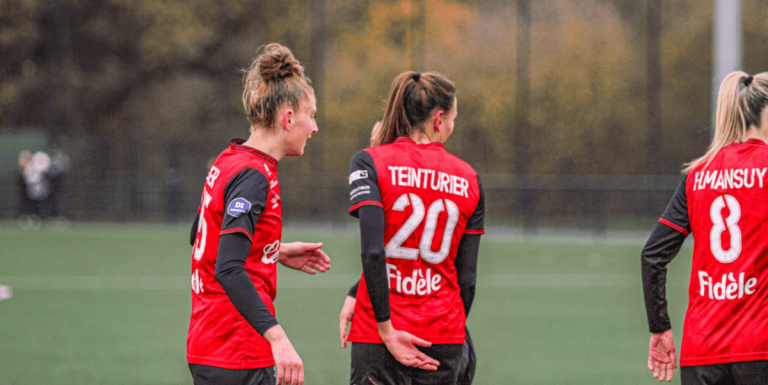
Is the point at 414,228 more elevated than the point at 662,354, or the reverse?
the point at 414,228

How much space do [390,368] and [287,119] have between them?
3.45 feet

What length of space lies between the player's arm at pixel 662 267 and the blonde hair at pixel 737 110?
0.20 metres

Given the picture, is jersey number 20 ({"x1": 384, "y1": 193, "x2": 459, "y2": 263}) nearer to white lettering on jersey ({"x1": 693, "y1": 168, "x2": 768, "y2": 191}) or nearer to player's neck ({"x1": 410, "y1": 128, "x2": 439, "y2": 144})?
player's neck ({"x1": 410, "y1": 128, "x2": 439, "y2": 144})

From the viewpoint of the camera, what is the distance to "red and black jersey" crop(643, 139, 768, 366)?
115 inches

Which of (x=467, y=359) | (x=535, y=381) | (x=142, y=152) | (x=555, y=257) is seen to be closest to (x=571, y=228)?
(x=555, y=257)

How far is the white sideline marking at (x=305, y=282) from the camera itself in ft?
39.5

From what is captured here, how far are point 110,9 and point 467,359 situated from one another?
3113cm

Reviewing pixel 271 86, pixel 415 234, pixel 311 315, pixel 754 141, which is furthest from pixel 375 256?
pixel 311 315

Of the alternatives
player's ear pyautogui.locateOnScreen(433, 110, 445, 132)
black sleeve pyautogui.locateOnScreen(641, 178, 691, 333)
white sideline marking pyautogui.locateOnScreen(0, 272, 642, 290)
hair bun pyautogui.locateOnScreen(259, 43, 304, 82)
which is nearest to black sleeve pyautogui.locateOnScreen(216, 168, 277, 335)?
hair bun pyautogui.locateOnScreen(259, 43, 304, 82)

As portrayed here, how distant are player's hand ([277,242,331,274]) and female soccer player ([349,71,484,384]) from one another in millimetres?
259

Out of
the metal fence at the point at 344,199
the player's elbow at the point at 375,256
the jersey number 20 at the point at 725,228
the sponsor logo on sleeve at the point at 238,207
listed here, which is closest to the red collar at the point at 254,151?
the sponsor logo on sleeve at the point at 238,207

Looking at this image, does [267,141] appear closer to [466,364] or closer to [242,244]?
[242,244]

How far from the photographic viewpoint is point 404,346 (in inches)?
126

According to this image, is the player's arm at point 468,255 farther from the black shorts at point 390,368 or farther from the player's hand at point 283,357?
the player's hand at point 283,357
